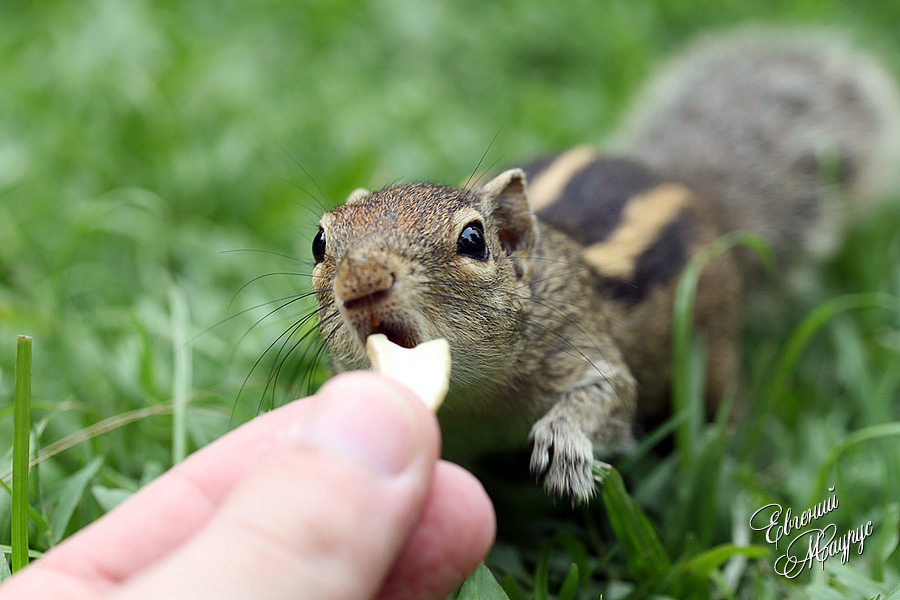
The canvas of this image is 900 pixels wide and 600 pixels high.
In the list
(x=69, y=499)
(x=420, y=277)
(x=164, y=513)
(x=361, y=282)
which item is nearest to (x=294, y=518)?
(x=164, y=513)

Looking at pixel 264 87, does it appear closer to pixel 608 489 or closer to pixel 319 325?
pixel 319 325

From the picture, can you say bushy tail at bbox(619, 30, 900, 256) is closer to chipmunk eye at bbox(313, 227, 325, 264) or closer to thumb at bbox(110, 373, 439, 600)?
chipmunk eye at bbox(313, 227, 325, 264)

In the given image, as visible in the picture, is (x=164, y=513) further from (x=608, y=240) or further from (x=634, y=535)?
(x=608, y=240)

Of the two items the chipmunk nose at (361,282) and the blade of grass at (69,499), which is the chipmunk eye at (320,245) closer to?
the chipmunk nose at (361,282)

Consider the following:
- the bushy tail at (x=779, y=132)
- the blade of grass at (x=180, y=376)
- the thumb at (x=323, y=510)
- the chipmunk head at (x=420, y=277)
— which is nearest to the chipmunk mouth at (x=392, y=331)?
the chipmunk head at (x=420, y=277)

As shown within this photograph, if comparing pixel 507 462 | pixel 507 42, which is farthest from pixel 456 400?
pixel 507 42
